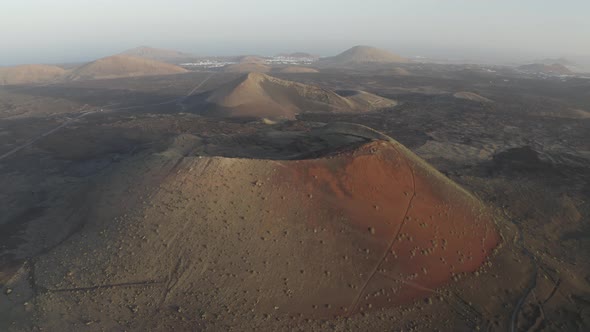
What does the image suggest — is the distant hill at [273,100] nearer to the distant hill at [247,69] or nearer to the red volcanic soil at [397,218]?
the red volcanic soil at [397,218]

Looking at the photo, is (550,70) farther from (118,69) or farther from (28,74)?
(28,74)

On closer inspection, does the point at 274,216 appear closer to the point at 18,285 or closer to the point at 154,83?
the point at 18,285

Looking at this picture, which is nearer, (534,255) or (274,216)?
(274,216)

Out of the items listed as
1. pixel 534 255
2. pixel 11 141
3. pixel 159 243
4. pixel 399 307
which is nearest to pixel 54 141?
pixel 11 141

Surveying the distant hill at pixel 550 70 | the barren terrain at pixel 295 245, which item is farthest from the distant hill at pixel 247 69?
the distant hill at pixel 550 70

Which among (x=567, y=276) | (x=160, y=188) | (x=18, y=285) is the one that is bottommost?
(x=567, y=276)

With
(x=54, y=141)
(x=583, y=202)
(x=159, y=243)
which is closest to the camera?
(x=159, y=243)
